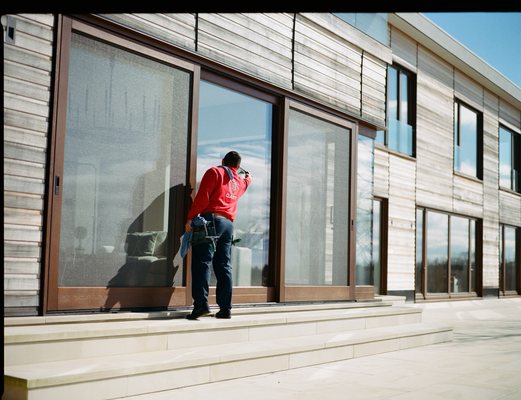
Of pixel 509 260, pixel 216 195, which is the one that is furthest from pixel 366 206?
pixel 509 260

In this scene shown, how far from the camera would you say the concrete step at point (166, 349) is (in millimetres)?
4043

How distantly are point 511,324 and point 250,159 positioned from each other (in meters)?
6.02

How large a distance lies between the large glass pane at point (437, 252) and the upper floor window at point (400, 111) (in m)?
1.71

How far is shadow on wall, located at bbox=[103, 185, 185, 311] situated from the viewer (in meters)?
5.68

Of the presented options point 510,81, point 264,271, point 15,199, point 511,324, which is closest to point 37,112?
point 15,199

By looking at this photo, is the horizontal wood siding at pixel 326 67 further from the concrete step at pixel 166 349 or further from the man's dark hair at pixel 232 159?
the concrete step at pixel 166 349

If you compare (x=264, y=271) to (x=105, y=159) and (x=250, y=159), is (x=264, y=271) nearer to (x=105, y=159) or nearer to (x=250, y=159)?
(x=250, y=159)

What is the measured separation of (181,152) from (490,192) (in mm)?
12042

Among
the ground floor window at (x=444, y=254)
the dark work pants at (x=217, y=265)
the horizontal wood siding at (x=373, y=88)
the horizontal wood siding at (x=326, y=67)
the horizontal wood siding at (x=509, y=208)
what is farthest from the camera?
the horizontal wood siding at (x=509, y=208)

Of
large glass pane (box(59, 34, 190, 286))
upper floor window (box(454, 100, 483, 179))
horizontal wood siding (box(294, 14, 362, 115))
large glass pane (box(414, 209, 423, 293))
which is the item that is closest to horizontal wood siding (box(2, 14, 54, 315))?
large glass pane (box(59, 34, 190, 286))

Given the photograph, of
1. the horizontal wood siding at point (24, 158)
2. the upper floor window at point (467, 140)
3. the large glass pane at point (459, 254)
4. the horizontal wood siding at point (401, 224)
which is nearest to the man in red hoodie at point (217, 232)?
the horizontal wood siding at point (24, 158)

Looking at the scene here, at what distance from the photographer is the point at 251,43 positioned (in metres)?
7.14

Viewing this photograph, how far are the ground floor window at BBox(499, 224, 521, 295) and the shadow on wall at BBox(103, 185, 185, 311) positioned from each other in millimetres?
13049

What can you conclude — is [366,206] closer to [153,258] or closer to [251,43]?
[251,43]
